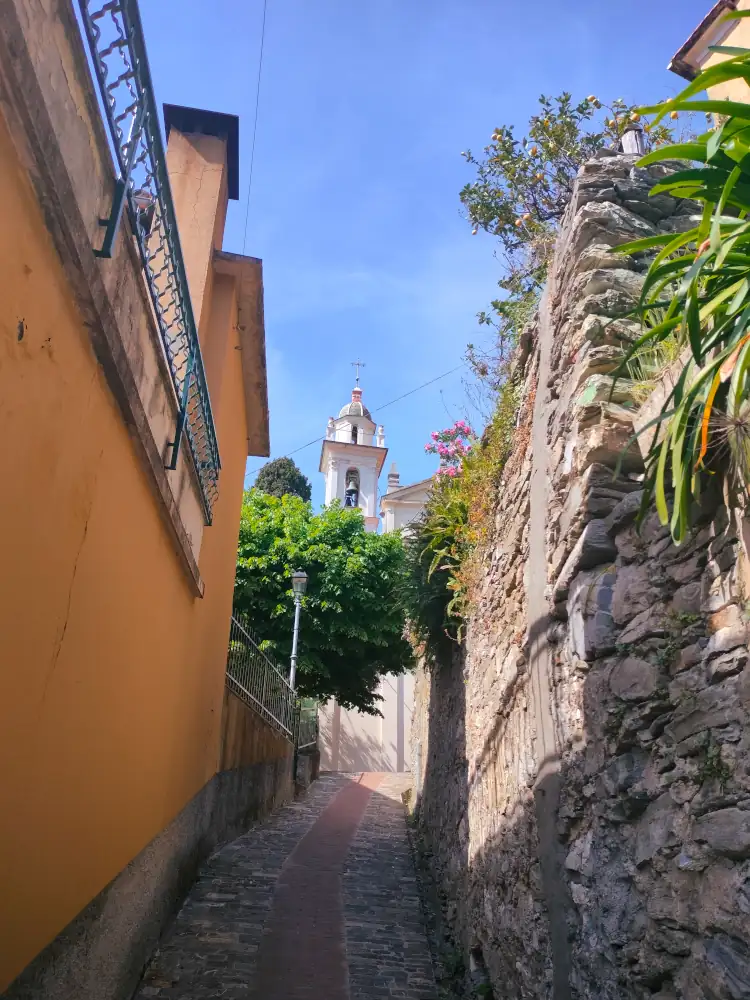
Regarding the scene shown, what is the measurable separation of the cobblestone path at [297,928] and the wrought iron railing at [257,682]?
1693 mm

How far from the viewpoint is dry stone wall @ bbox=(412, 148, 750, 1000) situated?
7.19 ft

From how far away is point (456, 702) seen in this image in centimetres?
703

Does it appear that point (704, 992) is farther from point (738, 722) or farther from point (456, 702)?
point (456, 702)

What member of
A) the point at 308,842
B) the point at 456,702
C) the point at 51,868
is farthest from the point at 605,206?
the point at 308,842

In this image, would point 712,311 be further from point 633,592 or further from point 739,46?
point 739,46

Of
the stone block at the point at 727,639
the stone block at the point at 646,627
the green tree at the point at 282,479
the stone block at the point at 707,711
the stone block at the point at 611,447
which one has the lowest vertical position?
the stone block at the point at 707,711

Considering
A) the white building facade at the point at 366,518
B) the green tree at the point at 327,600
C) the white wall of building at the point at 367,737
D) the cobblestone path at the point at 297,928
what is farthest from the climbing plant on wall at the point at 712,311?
the white wall of building at the point at 367,737

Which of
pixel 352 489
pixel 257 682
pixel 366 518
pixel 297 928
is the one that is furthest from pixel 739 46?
pixel 352 489

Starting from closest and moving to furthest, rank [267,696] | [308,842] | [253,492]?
[308,842] → [267,696] → [253,492]

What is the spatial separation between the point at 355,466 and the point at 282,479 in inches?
234

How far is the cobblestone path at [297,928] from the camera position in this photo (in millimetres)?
4496

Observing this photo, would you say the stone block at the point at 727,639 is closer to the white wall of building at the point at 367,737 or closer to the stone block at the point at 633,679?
the stone block at the point at 633,679

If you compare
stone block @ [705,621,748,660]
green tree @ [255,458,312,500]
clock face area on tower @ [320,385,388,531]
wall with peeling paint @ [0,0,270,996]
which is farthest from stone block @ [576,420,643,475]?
clock face area on tower @ [320,385,388,531]

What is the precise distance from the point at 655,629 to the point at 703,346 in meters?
1.02
